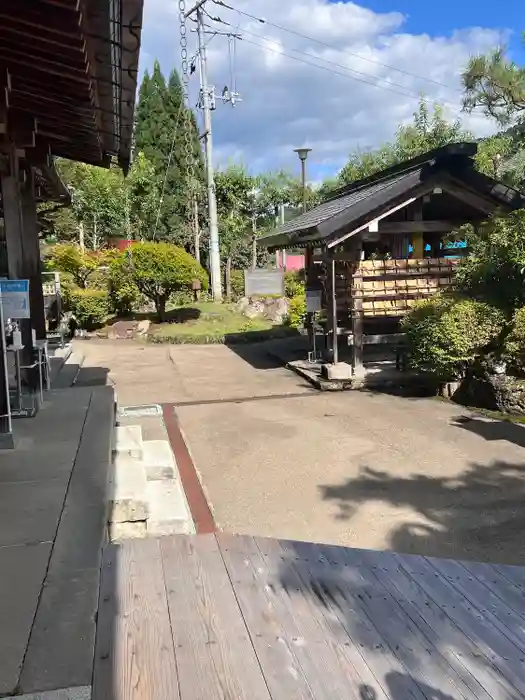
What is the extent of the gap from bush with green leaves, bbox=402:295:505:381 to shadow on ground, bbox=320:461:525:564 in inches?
98.8

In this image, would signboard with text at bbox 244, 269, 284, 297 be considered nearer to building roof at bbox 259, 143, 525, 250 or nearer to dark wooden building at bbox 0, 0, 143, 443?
building roof at bbox 259, 143, 525, 250

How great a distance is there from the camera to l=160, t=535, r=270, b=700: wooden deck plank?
84.0 inches

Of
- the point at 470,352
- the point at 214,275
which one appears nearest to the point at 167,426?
the point at 470,352

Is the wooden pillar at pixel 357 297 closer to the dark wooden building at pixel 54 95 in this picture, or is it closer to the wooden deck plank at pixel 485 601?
the dark wooden building at pixel 54 95

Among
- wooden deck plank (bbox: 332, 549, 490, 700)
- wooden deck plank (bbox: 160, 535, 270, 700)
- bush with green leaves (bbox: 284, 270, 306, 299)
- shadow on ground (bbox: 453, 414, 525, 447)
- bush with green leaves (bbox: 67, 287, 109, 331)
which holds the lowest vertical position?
shadow on ground (bbox: 453, 414, 525, 447)

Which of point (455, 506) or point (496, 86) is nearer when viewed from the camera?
point (455, 506)

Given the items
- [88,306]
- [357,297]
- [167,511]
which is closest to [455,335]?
[357,297]

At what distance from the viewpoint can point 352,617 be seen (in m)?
2.69

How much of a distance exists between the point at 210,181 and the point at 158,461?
15.8 meters

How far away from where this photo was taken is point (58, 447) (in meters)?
4.23

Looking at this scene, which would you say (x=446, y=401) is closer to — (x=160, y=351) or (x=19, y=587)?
(x=19, y=587)

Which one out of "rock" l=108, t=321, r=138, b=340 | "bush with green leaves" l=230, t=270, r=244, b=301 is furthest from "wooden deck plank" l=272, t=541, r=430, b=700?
"bush with green leaves" l=230, t=270, r=244, b=301

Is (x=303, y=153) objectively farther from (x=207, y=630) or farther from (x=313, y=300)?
(x=207, y=630)

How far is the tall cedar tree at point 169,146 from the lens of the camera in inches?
1079
